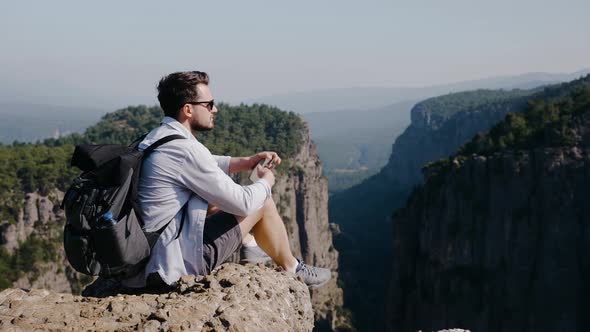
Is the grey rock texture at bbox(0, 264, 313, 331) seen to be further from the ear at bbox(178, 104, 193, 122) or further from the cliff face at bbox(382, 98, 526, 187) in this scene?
the cliff face at bbox(382, 98, 526, 187)

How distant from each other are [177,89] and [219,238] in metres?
1.69

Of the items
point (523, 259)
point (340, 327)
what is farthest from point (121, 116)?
point (523, 259)

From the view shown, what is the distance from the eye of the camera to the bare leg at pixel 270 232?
22.0 feet

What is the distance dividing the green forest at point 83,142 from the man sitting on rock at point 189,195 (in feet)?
143

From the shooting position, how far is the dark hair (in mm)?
6090

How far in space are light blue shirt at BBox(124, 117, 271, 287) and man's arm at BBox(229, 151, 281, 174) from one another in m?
1.36

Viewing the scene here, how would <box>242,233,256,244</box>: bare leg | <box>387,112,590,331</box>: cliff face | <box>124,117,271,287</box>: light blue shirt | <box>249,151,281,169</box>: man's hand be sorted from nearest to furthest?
1. <box>124,117,271,287</box>: light blue shirt
2. <box>242,233,256,244</box>: bare leg
3. <box>249,151,281,169</box>: man's hand
4. <box>387,112,590,331</box>: cliff face

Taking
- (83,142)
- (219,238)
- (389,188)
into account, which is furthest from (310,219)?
(219,238)

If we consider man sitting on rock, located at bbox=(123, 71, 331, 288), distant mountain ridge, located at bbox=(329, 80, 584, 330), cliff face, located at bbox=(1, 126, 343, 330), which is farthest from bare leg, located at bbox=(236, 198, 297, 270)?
distant mountain ridge, located at bbox=(329, 80, 584, 330)

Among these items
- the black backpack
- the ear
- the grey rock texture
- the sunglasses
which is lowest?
the grey rock texture

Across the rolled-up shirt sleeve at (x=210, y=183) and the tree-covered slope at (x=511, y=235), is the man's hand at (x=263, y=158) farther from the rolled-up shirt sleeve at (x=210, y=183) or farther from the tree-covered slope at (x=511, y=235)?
the tree-covered slope at (x=511, y=235)

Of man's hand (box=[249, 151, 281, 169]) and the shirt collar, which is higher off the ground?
the shirt collar

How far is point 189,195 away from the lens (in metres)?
6.02

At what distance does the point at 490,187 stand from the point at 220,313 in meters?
46.7
